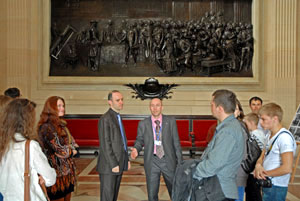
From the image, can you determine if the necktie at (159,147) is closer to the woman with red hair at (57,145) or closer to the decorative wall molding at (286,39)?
the woman with red hair at (57,145)

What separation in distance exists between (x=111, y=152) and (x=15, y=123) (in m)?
1.90

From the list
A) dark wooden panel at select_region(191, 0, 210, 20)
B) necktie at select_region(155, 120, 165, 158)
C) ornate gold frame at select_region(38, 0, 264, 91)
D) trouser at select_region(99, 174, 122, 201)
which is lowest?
trouser at select_region(99, 174, 122, 201)

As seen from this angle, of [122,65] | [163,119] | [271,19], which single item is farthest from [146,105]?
[163,119]

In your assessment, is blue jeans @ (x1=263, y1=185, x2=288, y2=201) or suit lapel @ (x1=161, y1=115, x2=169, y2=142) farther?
suit lapel @ (x1=161, y1=115, x2=169, y2=142)

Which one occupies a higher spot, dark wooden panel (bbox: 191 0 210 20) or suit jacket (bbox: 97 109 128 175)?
dark wooden panel (bbox: 191 0 210 20)

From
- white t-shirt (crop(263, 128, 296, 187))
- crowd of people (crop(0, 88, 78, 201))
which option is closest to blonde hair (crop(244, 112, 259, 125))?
white t-shirt (crop(263, 128, 296, 187))

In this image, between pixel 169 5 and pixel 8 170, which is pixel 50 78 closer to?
pixel 169 5

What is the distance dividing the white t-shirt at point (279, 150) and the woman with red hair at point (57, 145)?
7.67 ft

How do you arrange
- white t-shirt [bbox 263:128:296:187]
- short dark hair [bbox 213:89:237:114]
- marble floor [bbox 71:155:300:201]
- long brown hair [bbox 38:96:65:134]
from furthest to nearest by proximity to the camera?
marble floor [bbox 71:155:300:201], long brown hair [bbox 38:96:65:134], white t-shirt [bbox 263:128:296:187], short dark hair [bbox 213:89:237:114]

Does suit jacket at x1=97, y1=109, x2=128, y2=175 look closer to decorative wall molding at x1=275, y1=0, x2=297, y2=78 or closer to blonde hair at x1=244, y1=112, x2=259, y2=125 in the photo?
blonde hair at x1=244, y1=112, x2=259, y2=125

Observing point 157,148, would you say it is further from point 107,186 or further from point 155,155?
point 107,186

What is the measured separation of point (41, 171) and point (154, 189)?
221cm

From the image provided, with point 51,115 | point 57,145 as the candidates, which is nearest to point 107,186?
point 57,145

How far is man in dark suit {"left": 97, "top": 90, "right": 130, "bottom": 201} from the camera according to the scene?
15.6 feet
